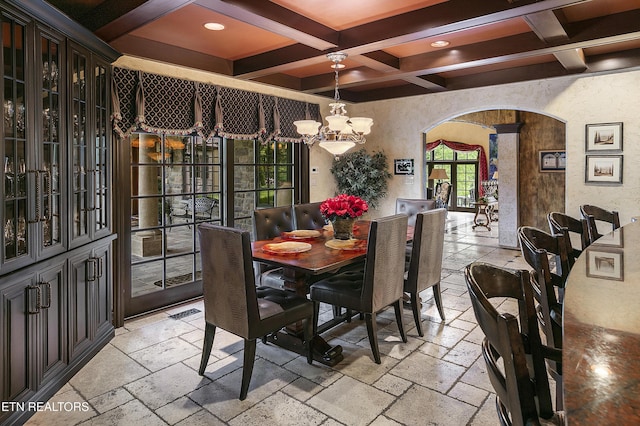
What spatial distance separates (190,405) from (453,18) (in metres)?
3.22

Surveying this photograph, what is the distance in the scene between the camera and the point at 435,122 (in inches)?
240

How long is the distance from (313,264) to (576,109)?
409 centimetres

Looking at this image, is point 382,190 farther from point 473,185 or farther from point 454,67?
point 473,185

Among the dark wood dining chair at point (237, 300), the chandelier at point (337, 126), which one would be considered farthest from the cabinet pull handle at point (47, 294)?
the chandelier at point (337, 126)

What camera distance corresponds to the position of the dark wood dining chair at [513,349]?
872mm

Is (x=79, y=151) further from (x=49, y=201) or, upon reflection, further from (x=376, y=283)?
(x=376, y=283)

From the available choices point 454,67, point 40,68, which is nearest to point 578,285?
point 40,68

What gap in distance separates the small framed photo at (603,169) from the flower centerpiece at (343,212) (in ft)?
10.3

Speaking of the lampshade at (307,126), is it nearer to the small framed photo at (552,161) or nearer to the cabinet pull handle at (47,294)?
the cabinet pull handle at (47,294)

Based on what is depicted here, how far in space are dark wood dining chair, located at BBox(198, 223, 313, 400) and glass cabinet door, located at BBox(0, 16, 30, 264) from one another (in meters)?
1.00

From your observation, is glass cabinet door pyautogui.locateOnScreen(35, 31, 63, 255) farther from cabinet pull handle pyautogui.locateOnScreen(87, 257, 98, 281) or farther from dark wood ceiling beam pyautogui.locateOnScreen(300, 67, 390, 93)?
dark wood ceiling beam pyautogui.locateOnScreen(300, 67, 390, 93)

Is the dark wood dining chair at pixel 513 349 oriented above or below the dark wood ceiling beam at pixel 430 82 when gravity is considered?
below

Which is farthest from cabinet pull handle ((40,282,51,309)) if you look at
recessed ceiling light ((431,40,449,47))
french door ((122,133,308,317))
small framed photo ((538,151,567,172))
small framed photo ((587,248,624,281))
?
small framed photo ((538,151,567,172))

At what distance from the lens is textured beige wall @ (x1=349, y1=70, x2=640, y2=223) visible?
4711 millimetres
